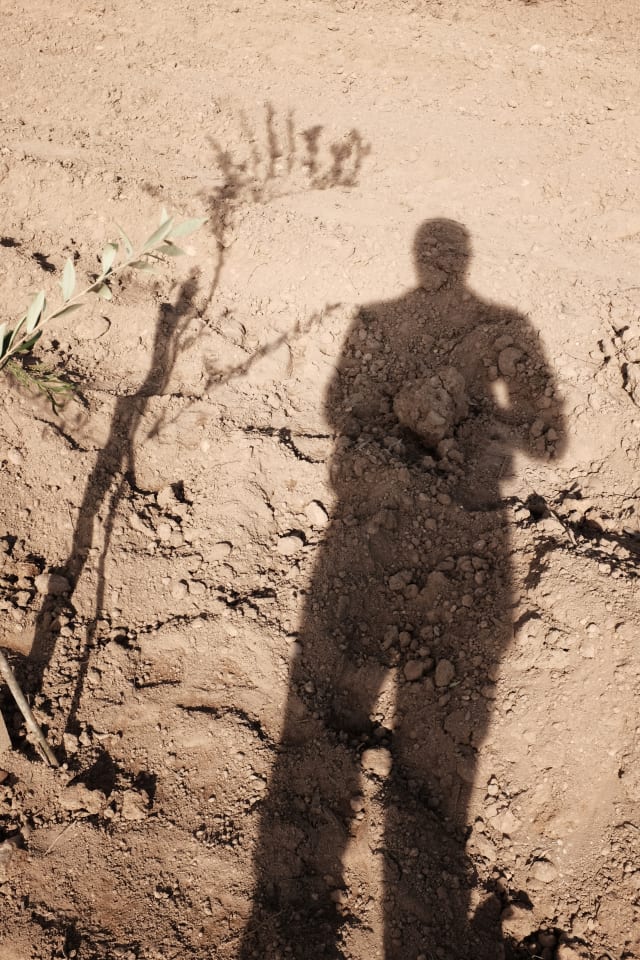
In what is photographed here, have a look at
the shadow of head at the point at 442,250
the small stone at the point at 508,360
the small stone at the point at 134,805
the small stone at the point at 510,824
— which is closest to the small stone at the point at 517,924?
the small stone at the point at 510,824

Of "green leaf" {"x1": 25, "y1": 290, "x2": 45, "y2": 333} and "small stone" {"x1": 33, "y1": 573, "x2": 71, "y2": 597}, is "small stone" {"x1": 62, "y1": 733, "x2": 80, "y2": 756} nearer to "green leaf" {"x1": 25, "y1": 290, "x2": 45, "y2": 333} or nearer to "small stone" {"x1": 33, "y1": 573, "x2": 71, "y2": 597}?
"small stone" {"x1": 33, "y1": 573, "x2": 71, "y2": 597}

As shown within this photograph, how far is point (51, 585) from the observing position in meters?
3.08

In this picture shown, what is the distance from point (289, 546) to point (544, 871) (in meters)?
1.79

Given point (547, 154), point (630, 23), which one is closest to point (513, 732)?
point (547, 154)

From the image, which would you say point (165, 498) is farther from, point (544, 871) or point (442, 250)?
point (442, 250)

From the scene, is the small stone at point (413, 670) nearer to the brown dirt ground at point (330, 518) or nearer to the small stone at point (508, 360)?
the brown dirt ground at point (330, 518)

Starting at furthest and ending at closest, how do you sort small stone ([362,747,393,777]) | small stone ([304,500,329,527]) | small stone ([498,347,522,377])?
small stone ([498,347,522,377]) → small stone ([304,500,329,527]) → small stone ([362,747,393,777])

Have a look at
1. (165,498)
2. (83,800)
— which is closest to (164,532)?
(165,498)

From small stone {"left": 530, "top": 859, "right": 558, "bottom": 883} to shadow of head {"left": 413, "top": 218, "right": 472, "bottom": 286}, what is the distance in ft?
11.6

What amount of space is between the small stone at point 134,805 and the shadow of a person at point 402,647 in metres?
0.51

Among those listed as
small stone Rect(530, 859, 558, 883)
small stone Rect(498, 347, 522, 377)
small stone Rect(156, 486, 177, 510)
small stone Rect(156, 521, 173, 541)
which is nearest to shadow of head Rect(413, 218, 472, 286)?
small stone Rect(498, 347, 522, 377)

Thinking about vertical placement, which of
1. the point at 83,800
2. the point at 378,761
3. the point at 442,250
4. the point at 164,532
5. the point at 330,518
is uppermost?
the point at 442,250

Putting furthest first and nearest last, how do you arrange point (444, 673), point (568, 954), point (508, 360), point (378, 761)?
point (508, 360), point (444, 673), point (378, 761), point (568, 954)

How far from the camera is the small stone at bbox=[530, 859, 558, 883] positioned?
95.9 inches
